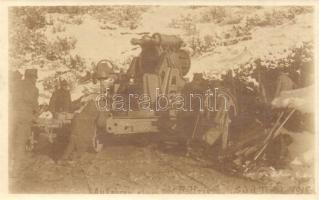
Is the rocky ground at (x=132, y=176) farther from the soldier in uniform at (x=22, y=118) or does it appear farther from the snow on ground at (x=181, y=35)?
the snow on ground at (x=181, y=35)

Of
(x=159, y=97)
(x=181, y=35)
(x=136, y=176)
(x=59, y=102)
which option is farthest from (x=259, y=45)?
(x=59, y=102)

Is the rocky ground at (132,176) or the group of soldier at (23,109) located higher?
the group of soldier at (23,109)

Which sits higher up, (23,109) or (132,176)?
(23,109)

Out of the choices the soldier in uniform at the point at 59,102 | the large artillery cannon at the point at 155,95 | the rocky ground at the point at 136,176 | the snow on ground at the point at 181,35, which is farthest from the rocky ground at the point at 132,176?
the snow on ground at the point at 181,35

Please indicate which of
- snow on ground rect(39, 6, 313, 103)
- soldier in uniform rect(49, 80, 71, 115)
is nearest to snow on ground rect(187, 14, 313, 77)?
snow on ground rect(39, 6, 313, 103)

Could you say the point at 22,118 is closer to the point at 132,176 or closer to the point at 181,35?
the point at 132,176

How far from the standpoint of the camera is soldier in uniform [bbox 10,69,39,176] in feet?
9.80

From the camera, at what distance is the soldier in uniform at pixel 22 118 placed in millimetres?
2988

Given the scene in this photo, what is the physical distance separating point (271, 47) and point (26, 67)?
1481mm

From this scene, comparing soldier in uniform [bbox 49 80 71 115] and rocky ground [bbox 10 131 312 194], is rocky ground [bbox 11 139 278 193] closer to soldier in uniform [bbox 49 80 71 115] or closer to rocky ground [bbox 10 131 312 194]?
rocky ground [bbox 10 131 312 194]

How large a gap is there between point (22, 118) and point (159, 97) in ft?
2.72

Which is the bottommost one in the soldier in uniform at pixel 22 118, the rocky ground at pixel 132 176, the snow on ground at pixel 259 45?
the rocky ground at pixel 132 176

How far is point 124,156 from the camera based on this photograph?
2982mm

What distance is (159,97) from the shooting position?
3016 mm
